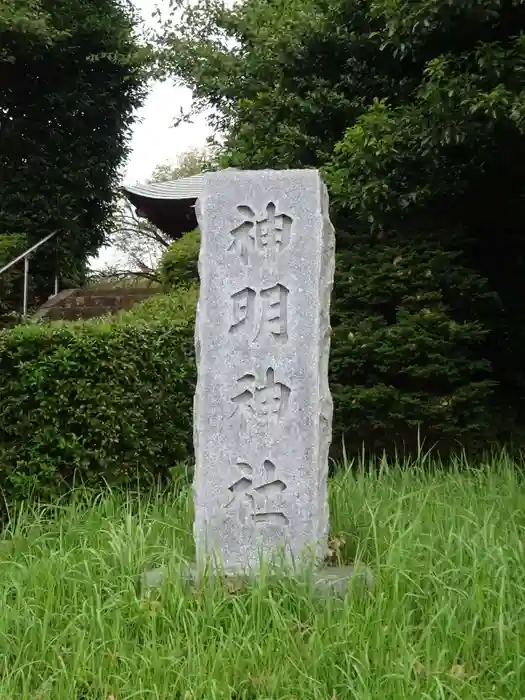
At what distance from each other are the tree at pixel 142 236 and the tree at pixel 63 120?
3.90ft

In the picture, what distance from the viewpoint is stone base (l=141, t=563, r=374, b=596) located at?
3.12 m

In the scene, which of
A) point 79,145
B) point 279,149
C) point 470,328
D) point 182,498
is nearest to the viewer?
point 182,498

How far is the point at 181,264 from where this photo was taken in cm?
962

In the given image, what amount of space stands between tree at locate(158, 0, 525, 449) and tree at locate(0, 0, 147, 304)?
5.51 m

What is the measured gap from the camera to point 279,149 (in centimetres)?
712

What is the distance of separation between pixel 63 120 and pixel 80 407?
928 cm

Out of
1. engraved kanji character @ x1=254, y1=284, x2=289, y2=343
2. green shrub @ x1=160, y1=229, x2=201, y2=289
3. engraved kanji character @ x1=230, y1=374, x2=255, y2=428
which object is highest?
green shrub @ x1=160, y1=229, x2=201, y2=289

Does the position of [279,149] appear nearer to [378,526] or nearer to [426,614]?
[378,526]

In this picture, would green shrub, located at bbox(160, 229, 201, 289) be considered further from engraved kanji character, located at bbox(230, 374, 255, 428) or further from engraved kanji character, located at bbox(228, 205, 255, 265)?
engraved kanji character, located at bbox(230, 374, 255, 428)

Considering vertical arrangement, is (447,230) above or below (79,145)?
below

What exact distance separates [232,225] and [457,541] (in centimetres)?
171

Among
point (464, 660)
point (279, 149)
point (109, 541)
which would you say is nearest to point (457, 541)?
point (464, 660)

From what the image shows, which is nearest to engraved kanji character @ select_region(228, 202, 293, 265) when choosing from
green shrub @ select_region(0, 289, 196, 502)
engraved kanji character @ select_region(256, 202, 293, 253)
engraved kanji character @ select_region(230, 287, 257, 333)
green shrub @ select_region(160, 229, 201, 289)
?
engraved kanji character @ select_region(256, 202, 293, 253)

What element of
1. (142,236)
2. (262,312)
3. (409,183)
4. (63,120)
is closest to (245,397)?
(262,312)
